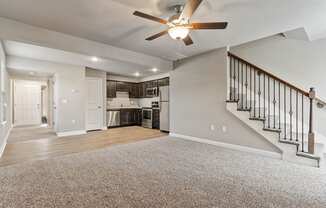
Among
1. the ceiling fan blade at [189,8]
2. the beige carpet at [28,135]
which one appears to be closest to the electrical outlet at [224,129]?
Answer: the ceiling fan blade at [189,8]

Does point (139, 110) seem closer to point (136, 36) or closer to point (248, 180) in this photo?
point (136, 36)

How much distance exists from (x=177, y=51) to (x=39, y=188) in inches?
158

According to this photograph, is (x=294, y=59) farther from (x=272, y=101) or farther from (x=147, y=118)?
(x=147, y=118)

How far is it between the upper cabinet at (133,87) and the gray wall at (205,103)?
5.31 ft

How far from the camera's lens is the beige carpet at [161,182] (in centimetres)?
178

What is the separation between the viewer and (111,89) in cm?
Result: 731

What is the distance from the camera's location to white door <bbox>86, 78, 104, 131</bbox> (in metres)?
6.49

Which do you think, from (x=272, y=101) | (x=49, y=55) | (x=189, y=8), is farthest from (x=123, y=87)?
(x=189, y=8)

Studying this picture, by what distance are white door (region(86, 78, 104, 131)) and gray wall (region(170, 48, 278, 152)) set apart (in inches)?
124

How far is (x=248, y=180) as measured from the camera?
2.27 m

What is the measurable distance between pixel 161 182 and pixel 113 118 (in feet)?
17.7

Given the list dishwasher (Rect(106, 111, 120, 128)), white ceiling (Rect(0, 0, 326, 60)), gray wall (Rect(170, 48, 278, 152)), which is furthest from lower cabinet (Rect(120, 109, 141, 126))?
white ceiling (Rect(0, 0, 326, 60))

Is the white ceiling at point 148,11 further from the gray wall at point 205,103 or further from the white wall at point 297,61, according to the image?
the gray wall at point 205,103

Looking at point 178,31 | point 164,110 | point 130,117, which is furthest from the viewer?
point 130,117
